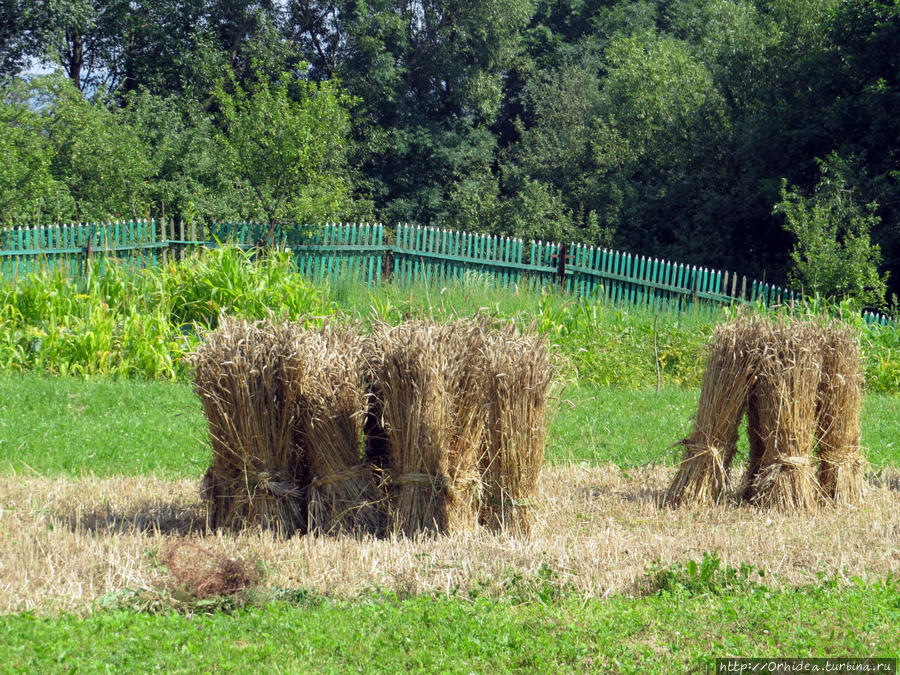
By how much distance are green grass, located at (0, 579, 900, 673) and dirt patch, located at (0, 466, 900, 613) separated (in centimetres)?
24

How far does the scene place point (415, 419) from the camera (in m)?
4.86

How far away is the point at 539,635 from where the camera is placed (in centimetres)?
379

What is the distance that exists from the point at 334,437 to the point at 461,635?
1566 millimetres

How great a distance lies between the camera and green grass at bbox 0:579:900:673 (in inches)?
138

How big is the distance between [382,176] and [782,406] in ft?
77.8

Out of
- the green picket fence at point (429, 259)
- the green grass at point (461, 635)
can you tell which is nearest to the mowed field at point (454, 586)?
the green grass at point (461, 635)

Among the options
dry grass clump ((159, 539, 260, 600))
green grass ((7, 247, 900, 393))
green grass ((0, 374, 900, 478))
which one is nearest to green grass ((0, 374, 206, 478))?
green grass ((0, 374, 900, 478))

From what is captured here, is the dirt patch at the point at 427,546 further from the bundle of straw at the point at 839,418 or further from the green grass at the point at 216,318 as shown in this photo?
the green grass at the point at 216,318

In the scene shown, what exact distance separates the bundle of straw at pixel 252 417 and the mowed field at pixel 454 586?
0.24 meters

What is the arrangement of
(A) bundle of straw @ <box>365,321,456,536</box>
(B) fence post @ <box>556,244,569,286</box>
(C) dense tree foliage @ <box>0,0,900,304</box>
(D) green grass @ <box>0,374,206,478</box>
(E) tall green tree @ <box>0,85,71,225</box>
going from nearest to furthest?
(A) bundle of straw @ <box>365,321,456,536</box>
(D) green grass @ <box>0,374,206,478</box>
(B) fence post @ <box>556,244,569,286</box>
(E) tall green tree @ <box>0,85,71,225</box>
(C) dense tree foliage @ <box>0,0,900,304</box>

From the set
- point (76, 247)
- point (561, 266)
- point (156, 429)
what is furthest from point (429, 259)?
point (156, 429)

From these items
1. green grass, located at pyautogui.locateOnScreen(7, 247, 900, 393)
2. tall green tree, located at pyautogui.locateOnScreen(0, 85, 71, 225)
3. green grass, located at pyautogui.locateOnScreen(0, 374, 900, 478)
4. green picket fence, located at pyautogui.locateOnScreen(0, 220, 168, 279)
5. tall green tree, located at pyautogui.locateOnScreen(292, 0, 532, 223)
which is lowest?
green grass, located at pyautogui.locateOnScreen(0, 374, 900, 478)

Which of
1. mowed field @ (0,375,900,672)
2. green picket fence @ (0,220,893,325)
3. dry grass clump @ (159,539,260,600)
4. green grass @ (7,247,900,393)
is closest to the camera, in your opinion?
mowed field @ (0,375,900,672)

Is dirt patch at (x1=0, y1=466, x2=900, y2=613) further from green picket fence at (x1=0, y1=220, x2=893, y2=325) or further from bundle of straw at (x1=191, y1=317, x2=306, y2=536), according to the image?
green picket fence at (x1=0, y1=220, x2=893, y2=325)
